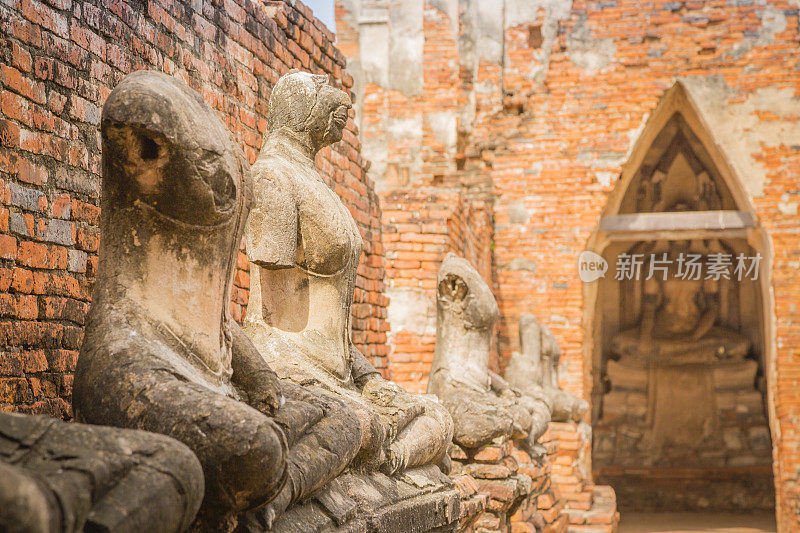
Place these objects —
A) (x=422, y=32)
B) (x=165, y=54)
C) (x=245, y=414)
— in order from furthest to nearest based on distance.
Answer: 1. (x=422, y=32)
2. (x=165, y=54)
3. (x=245, y=414)

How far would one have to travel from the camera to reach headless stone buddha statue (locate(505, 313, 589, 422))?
27.9 ft

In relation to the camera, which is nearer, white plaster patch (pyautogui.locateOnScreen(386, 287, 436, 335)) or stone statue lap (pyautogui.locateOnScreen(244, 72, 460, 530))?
stone statue lap (pyautogui.locateOnScreen(244, 72, 460, 530))

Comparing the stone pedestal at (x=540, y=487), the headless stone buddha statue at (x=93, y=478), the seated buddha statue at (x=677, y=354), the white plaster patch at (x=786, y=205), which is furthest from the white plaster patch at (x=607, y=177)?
the headless stone buddha statue at (x=93, y=478)

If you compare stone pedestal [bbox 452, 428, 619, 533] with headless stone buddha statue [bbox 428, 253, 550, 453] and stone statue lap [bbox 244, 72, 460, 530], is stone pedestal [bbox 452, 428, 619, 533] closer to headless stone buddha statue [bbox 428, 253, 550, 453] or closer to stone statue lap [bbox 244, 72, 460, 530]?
headless stone buddha statue [bbox 428, 253, 550, 453]

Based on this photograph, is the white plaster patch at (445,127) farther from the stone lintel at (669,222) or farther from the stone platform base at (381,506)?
the stone platform base at (381,506)

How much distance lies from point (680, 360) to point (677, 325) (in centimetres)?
57

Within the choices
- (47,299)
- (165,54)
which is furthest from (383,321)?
(47,299)

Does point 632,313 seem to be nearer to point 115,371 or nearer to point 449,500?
point 449,500

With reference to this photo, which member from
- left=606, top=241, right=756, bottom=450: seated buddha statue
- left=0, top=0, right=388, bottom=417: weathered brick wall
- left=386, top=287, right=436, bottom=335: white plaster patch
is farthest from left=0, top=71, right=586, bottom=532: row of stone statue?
left=606, top=241, right=756, bottom=450: seated buddha statue

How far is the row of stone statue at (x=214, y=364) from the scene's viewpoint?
5.38 feet

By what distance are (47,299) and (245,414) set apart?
150 centimetres

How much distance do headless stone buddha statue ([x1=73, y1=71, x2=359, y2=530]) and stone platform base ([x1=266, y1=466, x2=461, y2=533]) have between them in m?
0.08

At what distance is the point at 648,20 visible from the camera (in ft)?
34.5

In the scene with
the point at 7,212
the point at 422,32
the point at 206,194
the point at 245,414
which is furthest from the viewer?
the point at 422,32
